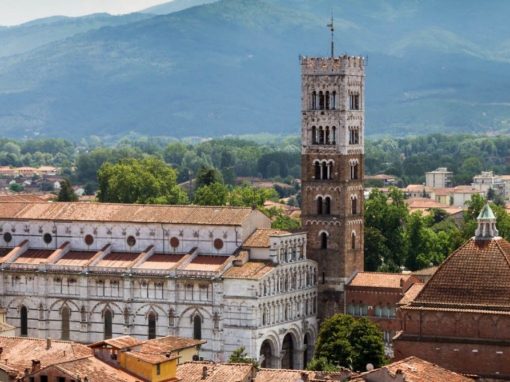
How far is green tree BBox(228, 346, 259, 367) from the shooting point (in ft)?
268

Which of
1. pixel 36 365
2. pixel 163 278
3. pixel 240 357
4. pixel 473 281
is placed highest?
pixel 473 281

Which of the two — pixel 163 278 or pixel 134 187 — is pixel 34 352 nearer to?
pixel 163 278

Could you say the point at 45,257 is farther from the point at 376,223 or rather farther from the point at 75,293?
the point at 376,223

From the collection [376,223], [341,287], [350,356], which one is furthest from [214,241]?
[376,223]

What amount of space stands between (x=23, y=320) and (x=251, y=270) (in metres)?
14.6

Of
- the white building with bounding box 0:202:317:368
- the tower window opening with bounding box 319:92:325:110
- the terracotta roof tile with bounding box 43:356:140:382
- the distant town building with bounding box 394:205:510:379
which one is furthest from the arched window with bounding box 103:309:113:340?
the terracotta roof tile with bounding box 43:356:140:382

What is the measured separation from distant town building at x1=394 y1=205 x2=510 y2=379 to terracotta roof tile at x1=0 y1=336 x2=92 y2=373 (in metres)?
13.6

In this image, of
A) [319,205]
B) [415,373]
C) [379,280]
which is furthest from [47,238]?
[415,373]

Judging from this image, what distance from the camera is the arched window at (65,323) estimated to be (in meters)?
95.8

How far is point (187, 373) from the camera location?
222 feet

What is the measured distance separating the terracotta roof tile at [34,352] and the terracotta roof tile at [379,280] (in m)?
26.9

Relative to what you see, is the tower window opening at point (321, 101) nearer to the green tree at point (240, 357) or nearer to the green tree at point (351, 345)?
the green tree at point (240, 357)

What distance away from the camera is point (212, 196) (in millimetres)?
125625

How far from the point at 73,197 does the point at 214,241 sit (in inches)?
2009
